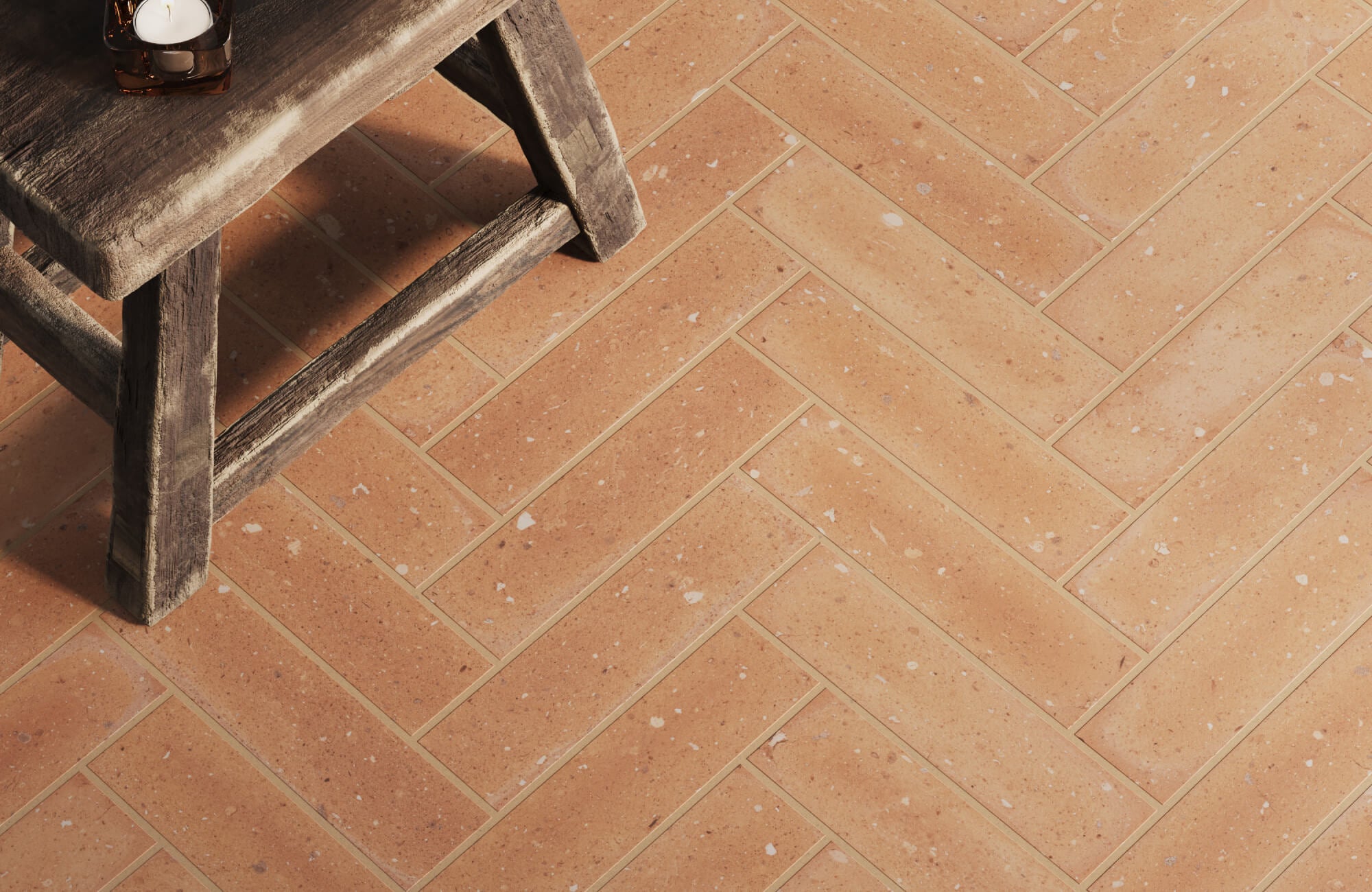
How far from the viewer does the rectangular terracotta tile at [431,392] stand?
1983 millimetres

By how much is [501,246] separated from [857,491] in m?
0.62

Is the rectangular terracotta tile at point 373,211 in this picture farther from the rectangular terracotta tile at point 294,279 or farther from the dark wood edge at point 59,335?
→ the dark wood edge at point 59,335

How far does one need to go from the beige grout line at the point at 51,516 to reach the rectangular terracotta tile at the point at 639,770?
757mm

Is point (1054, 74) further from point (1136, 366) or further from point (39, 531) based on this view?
point (39, 531)

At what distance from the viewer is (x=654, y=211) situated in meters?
2.12

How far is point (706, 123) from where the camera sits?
2191 millimetres

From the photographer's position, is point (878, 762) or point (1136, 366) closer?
point (878, 762)

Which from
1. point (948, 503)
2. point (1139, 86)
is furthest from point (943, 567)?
point (1139, 86)

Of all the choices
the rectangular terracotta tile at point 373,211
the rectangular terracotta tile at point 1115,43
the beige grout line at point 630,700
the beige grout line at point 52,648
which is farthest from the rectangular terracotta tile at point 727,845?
the rectangular terracotta tile at point 1115,43

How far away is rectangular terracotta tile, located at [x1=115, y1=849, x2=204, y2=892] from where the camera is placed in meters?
1.71

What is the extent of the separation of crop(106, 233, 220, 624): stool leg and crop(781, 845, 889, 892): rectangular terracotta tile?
897mm

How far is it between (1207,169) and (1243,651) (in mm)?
800

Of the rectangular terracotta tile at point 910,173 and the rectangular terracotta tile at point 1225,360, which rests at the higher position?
the rectangular terracotta tile at point 910,173

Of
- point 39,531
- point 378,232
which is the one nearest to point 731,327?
point 378,232
